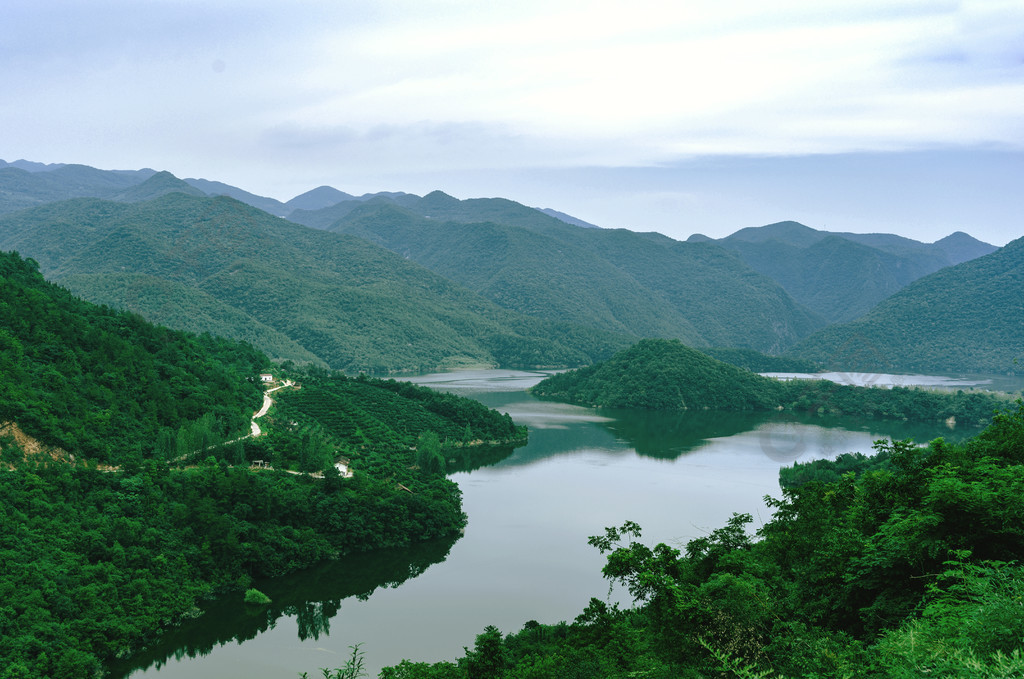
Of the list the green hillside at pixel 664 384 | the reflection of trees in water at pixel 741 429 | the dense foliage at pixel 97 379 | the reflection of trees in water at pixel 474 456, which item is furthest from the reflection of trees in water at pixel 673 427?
the dense foliage at pixel 97 379

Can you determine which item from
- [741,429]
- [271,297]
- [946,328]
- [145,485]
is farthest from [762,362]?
[145,485]

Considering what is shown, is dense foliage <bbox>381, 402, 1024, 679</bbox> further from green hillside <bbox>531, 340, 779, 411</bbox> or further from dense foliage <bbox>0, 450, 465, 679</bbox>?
green hillside <bbox>531, 340, 779, 411</bbox>

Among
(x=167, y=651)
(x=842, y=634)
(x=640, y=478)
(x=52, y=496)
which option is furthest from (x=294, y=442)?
(x=842, y=634)

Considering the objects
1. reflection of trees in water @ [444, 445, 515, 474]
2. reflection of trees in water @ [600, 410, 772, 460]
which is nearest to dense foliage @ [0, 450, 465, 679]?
reflection of trees in water @ [444, 445, 515, 474]

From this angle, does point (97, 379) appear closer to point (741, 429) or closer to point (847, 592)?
point (847, 592)

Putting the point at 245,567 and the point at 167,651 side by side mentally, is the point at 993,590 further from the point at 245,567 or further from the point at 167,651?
the point at 245,567

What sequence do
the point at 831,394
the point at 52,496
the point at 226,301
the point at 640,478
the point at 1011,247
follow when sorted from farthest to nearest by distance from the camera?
the point at 1011,247, the point at 226,301, the point at 831,394, the point at 640,478, the point at 52,496
